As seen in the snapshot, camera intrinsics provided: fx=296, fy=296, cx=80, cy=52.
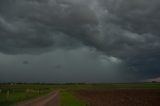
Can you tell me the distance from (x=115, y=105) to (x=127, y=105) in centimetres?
168

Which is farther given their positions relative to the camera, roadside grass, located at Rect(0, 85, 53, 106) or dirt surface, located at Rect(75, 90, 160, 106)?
dirt surface, located at Rect(75, 90, 160, 106)

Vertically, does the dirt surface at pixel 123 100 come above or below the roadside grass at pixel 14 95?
below

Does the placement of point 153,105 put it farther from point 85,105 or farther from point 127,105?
point 85,105

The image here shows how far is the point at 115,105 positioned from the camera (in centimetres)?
4188

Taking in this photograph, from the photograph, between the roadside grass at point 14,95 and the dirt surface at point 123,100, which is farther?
the dirt surface at point 123,100

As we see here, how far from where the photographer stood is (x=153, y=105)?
4162 cm

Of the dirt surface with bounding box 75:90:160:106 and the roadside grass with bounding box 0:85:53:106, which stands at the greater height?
the roadside grass with bounding box 0:85:53:106

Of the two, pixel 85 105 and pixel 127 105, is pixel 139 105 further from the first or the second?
pixel 85 105

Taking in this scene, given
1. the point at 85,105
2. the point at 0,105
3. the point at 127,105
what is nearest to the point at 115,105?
the point at 127,105

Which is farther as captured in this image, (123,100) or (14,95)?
(14,95)

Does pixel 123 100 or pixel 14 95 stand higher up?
pixel 14 95

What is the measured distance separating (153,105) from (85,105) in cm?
962

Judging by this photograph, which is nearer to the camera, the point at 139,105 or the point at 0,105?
the point at 0,105

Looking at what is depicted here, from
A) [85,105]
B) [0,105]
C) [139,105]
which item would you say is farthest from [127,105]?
[0,105]
